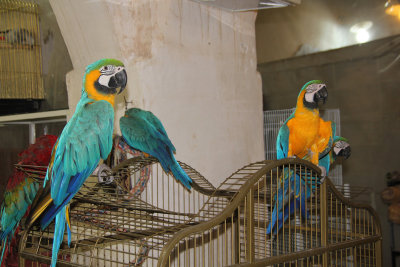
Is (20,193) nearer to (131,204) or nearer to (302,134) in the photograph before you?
(131,204)

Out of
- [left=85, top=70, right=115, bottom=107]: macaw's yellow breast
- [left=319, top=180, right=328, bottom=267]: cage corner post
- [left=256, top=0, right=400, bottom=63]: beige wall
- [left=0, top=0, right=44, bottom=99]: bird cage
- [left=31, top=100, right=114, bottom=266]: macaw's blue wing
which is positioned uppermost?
[left=256, top=0, right=400, bottom=63]: beige wall

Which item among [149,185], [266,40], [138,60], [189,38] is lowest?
[149,185]

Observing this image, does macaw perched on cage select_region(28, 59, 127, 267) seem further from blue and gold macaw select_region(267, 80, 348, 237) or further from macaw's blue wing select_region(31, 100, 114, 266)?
blue and gold macaw select_region(267, 80, 348, 237)

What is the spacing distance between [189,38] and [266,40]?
2537 mm

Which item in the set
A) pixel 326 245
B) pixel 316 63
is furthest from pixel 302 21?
pixel 326 245

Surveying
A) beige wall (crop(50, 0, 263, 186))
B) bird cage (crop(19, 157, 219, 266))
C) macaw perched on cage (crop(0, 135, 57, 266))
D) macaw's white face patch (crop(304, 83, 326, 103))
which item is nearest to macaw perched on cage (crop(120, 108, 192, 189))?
bird cage (crop(19, 157, 219, 266))

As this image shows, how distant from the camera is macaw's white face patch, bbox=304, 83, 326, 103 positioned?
1844 mm

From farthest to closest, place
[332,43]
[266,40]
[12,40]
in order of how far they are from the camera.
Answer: [332,43], [266,40], [12,40]

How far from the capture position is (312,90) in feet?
6.11

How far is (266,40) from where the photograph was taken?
464 cm

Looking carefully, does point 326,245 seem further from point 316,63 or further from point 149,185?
point 316,63

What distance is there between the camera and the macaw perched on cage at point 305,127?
185 centimetres

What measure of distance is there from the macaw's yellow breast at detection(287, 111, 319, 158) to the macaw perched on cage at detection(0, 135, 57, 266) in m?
1.11

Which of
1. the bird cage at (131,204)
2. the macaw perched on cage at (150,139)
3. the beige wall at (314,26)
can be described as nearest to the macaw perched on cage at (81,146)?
the bird cage at (131,204)
